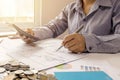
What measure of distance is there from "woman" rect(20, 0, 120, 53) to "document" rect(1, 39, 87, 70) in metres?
0.05

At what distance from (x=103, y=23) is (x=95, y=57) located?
28cm

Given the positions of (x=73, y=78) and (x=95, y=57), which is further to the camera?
(x=95, y=57)

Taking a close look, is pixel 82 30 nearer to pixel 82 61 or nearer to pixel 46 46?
pixel 46 46

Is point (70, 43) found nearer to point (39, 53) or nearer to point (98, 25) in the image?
point (39, 53)

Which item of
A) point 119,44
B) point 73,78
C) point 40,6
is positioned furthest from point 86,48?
point 40,6

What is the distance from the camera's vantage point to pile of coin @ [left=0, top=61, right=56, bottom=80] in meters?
0.59

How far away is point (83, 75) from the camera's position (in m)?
0.67

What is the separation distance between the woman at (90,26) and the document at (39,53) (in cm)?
5

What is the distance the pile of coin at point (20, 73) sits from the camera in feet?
1.95

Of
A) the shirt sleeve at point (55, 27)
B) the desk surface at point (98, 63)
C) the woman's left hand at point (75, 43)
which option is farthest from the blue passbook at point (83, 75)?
the shirt sleeve at point (55, 27)

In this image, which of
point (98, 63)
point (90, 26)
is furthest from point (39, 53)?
point (90, 26)

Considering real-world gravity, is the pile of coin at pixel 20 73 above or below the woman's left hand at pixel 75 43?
below

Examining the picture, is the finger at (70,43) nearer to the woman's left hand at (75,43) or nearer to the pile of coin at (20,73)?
the woman's left hand at (75,43)

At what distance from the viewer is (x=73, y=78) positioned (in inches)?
25.4
